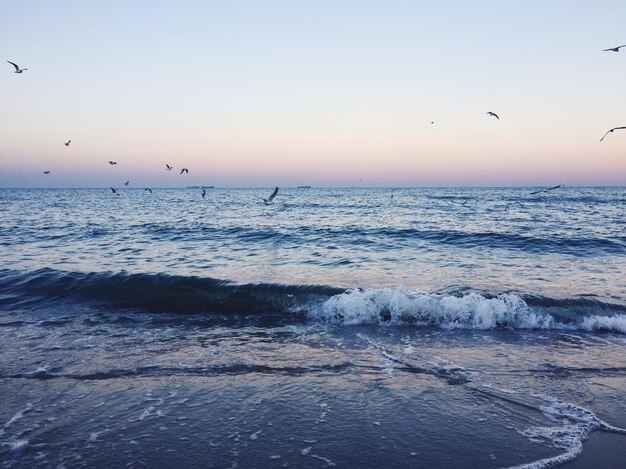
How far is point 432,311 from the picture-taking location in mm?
9539

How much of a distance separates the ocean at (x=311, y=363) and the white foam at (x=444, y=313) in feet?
0.13

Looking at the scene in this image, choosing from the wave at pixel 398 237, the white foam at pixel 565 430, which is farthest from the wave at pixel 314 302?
the wave at pixel 398 237

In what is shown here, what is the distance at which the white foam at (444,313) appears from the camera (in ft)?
29.8

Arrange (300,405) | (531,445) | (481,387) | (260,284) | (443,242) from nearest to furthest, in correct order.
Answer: (531,445)
(300,405)
(481,387)
(260,284)
(443,242)

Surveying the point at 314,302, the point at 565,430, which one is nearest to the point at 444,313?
the point at 314,302

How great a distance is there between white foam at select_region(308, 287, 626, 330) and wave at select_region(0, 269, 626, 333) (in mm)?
17

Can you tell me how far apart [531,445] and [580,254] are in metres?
15.3

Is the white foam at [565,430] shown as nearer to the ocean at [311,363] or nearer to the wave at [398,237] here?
the ocean at [311,363]

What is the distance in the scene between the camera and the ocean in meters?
4.37

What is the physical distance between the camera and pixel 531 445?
14.4 ft

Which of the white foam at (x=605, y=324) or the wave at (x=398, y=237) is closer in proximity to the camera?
the white foam at (x=605, y=324)

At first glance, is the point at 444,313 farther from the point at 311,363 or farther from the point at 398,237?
the point at 398,237

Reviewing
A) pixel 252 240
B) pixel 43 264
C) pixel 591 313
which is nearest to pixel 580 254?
pixel 591 313

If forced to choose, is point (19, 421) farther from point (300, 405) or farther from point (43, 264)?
point (43, 264)
